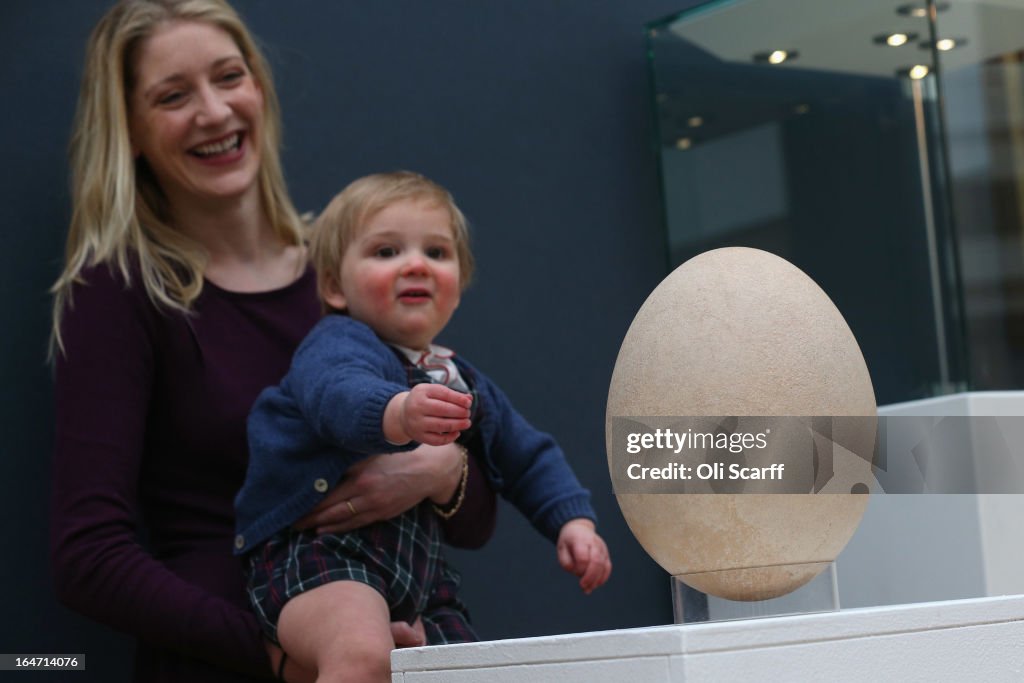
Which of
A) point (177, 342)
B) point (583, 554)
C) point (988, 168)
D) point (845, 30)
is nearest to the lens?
point (583, 554)

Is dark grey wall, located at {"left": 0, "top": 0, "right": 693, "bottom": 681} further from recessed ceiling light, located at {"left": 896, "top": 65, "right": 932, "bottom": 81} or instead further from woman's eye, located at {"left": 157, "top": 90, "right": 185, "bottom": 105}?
recessed ceiling light, located at {"left": 896, "top": 65, "right": 932, "bottom": 81}

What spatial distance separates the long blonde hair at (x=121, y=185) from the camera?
196 cm

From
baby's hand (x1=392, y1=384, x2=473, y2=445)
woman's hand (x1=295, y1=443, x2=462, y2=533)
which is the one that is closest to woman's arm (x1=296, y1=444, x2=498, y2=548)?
woman's hand (x1=295, y1=443, x2=462, y2=533)

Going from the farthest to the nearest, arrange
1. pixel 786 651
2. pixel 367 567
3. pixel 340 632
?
pixel 367 567, pixel 340 632, pixel 786 651

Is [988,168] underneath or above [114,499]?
above

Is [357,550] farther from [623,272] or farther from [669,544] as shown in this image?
[623,272]

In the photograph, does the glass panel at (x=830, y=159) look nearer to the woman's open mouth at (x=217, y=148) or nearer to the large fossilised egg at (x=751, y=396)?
the woman's open mouth at (x=217, y=148)

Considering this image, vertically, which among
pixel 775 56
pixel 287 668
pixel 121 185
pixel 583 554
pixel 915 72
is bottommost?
pixel 287 668

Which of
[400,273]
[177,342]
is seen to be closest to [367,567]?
[400,273]

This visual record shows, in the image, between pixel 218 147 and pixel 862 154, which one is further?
pixel 862 154

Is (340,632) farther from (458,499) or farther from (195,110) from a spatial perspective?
(195,110)

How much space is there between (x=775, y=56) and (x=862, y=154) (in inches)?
10.6

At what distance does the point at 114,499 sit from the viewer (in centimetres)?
183

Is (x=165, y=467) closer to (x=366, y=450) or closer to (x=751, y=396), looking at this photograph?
(x=366, y=450)
